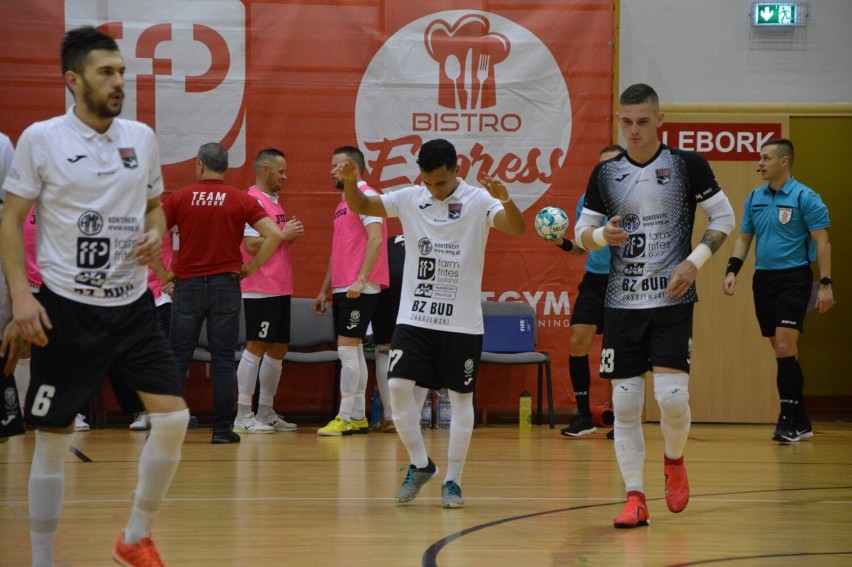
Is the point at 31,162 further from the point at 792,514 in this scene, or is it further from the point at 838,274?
the point at 838,274

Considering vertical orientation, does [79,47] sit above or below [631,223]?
above

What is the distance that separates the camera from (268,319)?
9.05m

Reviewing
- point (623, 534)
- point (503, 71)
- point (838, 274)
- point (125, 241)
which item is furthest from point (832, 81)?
point (125, 241)

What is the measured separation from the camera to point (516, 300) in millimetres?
10398

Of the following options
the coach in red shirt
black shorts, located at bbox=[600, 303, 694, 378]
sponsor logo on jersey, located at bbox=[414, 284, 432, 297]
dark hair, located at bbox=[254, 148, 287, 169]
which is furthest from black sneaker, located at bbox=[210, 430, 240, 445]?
black shorts, located at bbox=[600, 303, 694, 378]

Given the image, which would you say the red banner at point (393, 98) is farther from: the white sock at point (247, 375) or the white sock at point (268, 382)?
the white sock at point (247, 375)

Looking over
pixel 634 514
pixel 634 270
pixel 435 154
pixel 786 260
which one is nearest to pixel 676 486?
pixel 634 514

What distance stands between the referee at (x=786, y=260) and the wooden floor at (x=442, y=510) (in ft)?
A: 1.93

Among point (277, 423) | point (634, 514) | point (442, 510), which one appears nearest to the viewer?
point (634, 514)

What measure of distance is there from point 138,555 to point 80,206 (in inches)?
48.6

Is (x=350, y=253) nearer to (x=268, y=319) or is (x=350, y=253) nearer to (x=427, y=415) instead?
(x=268, y=319)

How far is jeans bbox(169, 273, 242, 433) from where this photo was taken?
8188mm

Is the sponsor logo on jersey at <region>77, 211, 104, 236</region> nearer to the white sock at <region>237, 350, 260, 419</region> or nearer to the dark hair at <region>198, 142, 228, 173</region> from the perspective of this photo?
the dark hair at <region>198, 142, 228, 173</region>

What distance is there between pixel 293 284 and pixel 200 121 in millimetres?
1809
